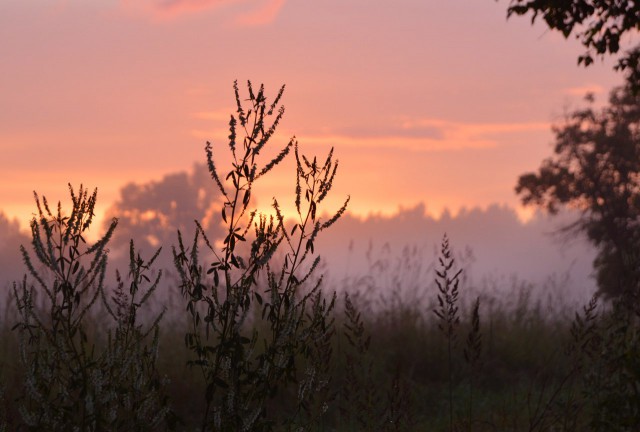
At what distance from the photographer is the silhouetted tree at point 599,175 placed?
29.2 m

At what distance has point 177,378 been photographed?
11125 mm

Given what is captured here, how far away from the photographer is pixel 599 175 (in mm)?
29953

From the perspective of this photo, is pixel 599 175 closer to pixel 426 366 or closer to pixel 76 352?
pixel 426 366

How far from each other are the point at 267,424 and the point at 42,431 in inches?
47.6

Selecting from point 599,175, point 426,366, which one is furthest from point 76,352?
point 599,175

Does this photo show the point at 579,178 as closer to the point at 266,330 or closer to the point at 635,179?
the point at 635,179

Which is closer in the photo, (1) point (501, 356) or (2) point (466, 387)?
(2) point (466, 387)

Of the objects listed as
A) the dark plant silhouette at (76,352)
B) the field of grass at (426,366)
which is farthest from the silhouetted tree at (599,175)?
the dark plant silhouette at (76,352)

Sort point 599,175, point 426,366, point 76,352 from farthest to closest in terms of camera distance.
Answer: point 599,175 < point 426,366 < point 76,352

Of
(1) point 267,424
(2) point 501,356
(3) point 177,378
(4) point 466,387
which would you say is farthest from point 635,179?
(1) point 267,424

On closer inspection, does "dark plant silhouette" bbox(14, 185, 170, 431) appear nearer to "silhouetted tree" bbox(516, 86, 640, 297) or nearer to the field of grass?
the field of grass

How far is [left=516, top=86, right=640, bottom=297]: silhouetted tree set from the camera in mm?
29250

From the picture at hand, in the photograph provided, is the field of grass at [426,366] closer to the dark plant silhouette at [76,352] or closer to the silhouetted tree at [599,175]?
the dark plant silhouette at [76,352]

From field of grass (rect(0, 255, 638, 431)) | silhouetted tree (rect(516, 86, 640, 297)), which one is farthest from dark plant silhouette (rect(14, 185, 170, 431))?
silhouetted tree (rect(516, 86, 640, 297))
